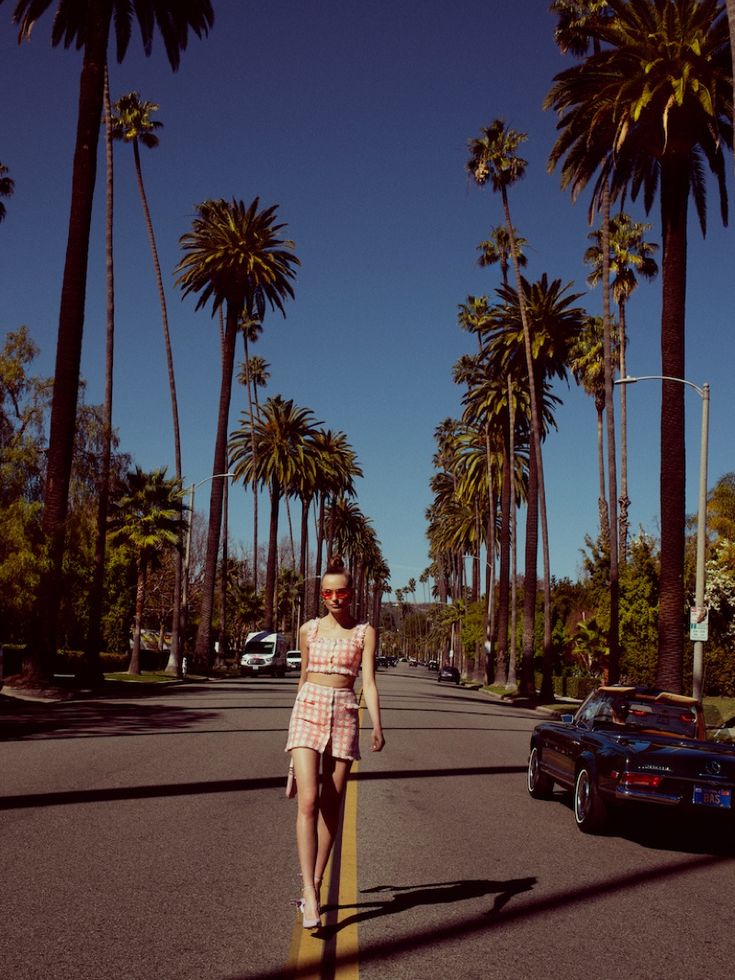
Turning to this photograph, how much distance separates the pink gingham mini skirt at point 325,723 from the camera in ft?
18.9

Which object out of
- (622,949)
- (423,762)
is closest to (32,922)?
(622,949)

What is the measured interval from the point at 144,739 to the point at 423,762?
15.4 ft

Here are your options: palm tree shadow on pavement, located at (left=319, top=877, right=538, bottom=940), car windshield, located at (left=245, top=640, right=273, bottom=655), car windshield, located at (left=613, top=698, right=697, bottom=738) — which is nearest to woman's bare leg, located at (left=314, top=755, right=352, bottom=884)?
palm tree shadow on pavement, located at (left=319, top=877, right=538, bottom=940)

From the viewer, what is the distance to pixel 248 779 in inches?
484

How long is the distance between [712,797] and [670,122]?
21.5m

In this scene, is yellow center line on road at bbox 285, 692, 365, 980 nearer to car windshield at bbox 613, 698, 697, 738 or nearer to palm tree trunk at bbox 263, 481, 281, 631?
car windshield at bbox 613, 698, 697, 738

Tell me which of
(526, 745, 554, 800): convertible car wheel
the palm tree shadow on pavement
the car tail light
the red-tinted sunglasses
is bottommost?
(526, 745, 554, 800): convertible car wheel

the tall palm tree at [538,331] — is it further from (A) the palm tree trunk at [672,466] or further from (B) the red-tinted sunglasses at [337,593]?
(B) the red-tinted sunglasses at [337,593]

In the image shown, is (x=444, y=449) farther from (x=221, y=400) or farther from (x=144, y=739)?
(x=144, y=739)

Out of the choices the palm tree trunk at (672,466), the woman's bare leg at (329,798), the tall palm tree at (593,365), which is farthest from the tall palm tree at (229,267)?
the woman's bare leg at (329,798)

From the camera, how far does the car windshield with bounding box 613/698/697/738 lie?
10.8 m

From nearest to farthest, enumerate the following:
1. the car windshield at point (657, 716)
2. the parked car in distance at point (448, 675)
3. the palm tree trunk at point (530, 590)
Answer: the car windshield at point (657, 716)
the palm tree trunk at point (530, 590)
the parked car in distance at point (448, 675)

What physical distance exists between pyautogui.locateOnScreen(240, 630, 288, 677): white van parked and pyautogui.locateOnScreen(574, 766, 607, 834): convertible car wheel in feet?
170

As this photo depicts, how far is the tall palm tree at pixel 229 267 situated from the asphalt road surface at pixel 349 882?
4532cm
